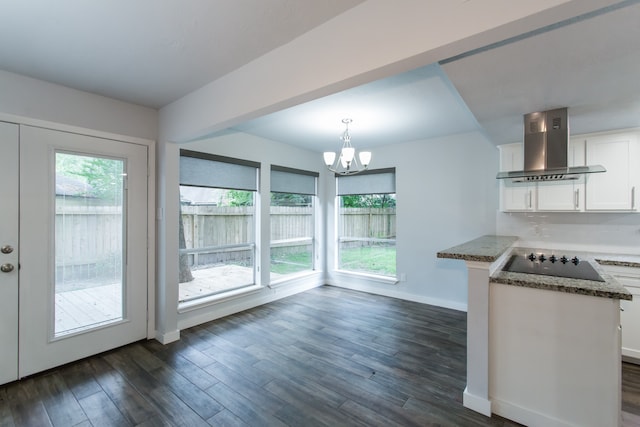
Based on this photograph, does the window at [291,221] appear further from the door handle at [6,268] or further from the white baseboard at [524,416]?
the white baseboard at [524,416]

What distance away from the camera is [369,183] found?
495 centimetres

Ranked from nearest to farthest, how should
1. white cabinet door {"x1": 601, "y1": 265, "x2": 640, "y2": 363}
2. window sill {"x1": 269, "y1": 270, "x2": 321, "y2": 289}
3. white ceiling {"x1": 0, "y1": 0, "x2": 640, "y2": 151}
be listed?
white ceiling {"x1": 0, "y1": 0, "x2": 640, "y2": 151}, white cabinet door {"x1": 601, "y1": 265, "x2": 640, "y2": 363}, window sill {"x1": 269, "y1": 270, "x2": 321, "y2": 289}

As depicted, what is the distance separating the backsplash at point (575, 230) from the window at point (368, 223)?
1.65 m

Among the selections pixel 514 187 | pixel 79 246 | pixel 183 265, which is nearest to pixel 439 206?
pixel 514 187

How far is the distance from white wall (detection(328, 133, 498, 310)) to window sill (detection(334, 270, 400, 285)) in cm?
8

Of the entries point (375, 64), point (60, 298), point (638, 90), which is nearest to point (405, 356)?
point (375, 64)

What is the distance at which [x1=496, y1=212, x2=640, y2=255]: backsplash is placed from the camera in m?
3.05

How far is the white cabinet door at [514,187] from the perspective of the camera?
338 cm

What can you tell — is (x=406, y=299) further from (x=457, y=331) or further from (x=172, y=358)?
(x=172, y=358)

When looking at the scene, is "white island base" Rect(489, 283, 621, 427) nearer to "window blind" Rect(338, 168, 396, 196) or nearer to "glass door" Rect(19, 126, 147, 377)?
"window blind" Rect(338, 168, 396, 196)

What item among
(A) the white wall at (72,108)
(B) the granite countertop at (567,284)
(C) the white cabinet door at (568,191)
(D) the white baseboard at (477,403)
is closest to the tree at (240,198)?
(A) the white wall at (72,108)

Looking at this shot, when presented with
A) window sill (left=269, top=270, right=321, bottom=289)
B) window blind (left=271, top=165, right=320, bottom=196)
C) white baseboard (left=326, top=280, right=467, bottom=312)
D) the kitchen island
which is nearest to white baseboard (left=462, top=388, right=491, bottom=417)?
the kitchen island

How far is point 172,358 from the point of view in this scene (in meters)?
2.72

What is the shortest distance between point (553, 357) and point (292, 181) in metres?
3.98
